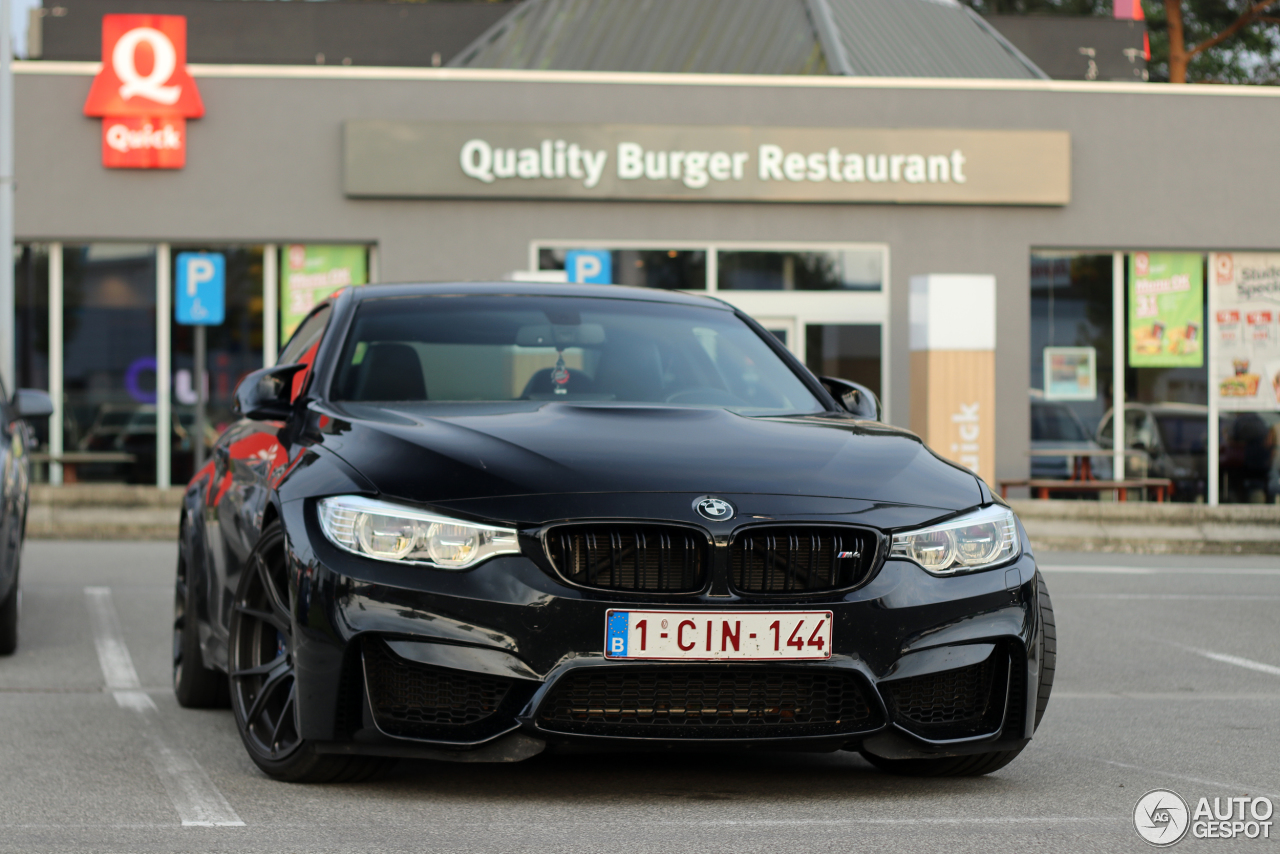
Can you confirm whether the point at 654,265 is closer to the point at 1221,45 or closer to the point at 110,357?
the point at 110,357

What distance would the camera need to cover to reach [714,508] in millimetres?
4316

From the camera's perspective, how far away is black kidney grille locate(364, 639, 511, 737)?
14.0ft

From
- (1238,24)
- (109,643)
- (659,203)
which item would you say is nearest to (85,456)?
(659,203)

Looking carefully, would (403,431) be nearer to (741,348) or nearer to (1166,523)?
(741,348)

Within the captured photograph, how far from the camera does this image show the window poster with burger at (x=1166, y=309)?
22.0 metres

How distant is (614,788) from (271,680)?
0.98 metres

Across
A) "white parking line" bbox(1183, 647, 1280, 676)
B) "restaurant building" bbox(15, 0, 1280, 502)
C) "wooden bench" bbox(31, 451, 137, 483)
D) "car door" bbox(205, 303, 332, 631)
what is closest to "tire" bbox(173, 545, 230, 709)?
"car door" bbox(205, 303, 332, 631)

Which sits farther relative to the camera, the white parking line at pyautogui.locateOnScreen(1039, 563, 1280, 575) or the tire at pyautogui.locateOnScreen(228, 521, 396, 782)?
the white parking line at pyautogui.locateOnScreen(1039, 563, 1280, 575)

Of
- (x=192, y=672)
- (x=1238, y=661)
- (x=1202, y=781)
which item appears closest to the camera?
(x=1202, y=781)

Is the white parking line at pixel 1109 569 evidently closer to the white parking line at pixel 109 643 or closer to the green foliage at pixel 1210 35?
the white parking line at pixel 109 643

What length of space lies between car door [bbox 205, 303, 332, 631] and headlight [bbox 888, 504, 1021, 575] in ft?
5.87

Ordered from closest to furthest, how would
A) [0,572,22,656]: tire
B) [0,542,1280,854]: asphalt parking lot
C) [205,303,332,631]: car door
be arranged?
[0,542,1280,854]: asphalt parking lot, [205,303,332,631]: car door, [0,572,22,656]: tire

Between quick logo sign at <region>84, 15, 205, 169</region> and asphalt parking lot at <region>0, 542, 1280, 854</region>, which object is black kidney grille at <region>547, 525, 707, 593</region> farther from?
quick logo sign at <region>84, 15, 205, 169</region>

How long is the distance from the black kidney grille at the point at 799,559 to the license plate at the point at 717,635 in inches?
3.4
